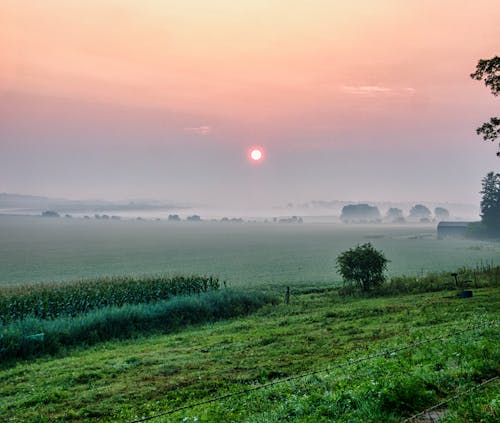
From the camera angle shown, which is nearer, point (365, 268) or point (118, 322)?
point (118, 322)

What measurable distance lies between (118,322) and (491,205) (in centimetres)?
15936

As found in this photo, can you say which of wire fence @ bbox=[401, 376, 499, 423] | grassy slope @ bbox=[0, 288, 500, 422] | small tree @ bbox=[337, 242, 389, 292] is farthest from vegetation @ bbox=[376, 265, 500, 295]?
wire fence @ bbox=[401, 376, 499, 423]

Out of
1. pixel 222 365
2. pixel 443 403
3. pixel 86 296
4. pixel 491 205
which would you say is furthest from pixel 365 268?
pixel 491 205

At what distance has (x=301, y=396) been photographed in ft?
38.1

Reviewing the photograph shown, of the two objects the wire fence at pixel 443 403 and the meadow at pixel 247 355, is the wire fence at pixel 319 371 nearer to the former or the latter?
the meadow at pixel 247 355

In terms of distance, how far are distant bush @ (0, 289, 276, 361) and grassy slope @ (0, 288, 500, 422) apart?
5.33 feet

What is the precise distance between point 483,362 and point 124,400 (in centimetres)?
1126

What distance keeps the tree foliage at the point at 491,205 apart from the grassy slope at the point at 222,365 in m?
142

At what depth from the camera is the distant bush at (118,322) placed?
2450 centimetres

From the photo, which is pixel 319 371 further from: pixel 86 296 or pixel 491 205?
pixel 491 205

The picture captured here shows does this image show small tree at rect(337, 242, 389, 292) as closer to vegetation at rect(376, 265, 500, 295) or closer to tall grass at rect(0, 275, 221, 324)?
vegetation at rect(376, 265, 500, 295)

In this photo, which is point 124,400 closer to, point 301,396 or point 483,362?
point 301,396

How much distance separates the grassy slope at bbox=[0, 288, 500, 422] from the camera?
508 inches

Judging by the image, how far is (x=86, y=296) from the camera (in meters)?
35.7
